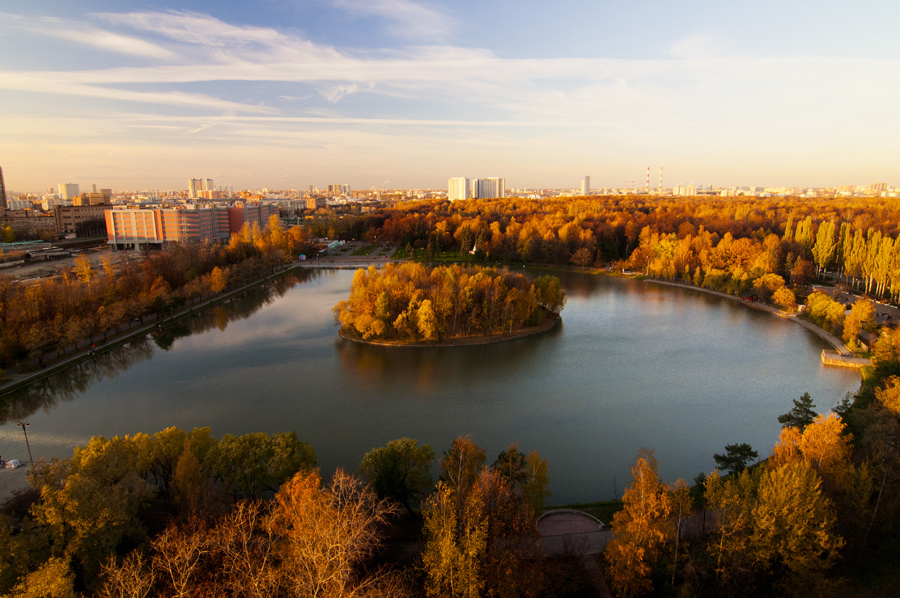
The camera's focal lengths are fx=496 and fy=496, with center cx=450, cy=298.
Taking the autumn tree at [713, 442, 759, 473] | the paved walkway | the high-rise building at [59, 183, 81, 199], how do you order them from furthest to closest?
the high-rise building at [59, 183, 81, 199] < the autumn tree at [713, 442, 759, 473] < the paved walkway

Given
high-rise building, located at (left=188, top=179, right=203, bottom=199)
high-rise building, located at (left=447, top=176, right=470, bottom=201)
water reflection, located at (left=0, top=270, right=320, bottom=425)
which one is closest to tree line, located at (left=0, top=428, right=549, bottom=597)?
water reflection, located at (left=0, top=270, right=320, bottom=425)

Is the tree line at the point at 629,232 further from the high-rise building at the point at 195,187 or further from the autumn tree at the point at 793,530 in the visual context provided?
the high-rise building at the point at 195,187

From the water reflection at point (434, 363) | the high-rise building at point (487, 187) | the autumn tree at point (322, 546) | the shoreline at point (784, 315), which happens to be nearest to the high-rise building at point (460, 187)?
the high-rise building at point (487, 187)

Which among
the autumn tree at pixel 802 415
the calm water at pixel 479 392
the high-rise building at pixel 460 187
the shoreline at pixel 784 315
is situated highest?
the high-rise building at pixel 460 187

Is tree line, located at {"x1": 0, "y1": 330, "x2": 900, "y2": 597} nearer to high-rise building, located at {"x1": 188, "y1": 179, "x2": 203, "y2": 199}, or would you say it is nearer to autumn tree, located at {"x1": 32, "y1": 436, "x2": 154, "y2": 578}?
autumn tree, located at {"x1": 32, "y1": 436, "x2": 154, "y2": 578}

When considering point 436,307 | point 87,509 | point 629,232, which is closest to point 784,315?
point 436,307

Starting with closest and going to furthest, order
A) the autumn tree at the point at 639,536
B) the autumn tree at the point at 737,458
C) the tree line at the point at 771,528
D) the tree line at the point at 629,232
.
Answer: the autumn tree at the point at 639,536
the tree line at the point at 771,528
the autumn tree at the point at 737,458
the tree line at the point at 629,232
